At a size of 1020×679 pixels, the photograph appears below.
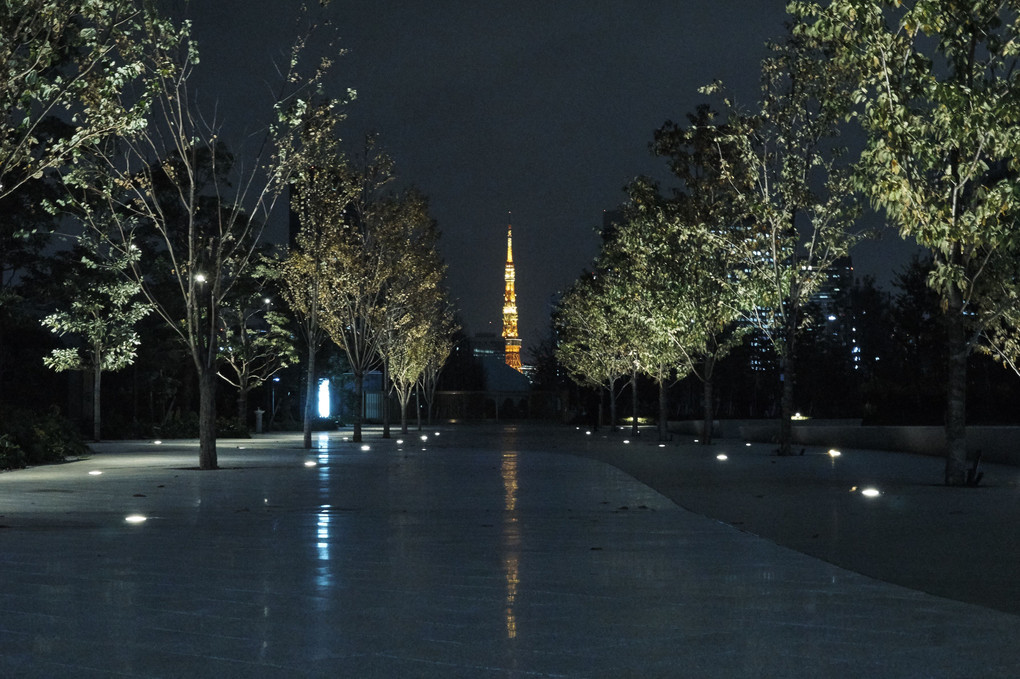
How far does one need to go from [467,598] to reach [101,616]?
243 centimetres

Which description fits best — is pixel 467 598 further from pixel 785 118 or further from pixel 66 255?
pixel 66 255

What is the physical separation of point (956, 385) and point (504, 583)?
42.1 feet

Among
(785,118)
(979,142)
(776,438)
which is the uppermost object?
(785,118)

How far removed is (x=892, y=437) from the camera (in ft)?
117

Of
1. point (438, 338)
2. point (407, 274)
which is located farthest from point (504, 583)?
point (438, 338)

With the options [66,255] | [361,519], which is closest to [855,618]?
[361,519]

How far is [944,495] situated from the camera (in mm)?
17641

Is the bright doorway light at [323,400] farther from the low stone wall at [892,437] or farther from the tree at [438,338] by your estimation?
the low stone wall at [892,437]

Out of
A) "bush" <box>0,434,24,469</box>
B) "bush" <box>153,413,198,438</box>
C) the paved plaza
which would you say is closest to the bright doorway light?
"bush" <box>153,413,198,438</box>

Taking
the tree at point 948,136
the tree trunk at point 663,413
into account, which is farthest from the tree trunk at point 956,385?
the tree trunk at point 663,413

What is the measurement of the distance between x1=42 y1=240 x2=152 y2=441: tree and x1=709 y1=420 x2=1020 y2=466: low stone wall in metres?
22.9

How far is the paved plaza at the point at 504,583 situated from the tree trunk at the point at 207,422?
6548mm

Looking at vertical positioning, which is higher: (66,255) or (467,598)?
(66,255)

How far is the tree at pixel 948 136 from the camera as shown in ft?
52.7
